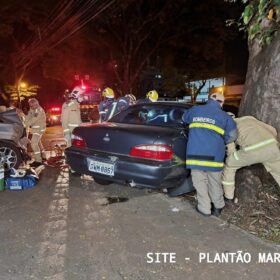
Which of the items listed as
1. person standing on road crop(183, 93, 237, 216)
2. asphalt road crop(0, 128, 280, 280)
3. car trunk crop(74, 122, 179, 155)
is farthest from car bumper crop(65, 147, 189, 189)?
asphalt road crop(0, 128, 280, 280)

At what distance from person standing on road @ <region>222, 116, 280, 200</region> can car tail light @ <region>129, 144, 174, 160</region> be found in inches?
31.8

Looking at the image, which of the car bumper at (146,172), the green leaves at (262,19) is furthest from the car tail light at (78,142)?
the green leaves at (262,19)

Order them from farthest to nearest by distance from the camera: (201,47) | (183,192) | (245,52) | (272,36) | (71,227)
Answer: (245,52), (201,47), (183,192), (272,36), (71,227)

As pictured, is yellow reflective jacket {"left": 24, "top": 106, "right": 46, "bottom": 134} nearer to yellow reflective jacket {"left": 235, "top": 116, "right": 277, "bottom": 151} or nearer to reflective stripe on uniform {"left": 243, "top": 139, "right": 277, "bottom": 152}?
yellow reflective jacket {"left": 235, "top": 116, "right": 277, "bottom": 151}

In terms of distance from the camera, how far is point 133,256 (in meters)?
3.57

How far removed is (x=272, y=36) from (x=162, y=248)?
3124 millimetres

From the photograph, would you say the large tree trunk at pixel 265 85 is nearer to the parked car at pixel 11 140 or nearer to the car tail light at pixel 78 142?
the car tail light at pixel 78 142

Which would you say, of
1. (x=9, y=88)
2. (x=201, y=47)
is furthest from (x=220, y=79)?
(x=9, y=88)

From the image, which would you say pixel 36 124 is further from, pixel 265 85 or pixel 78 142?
pixel 265 85

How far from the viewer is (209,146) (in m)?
4.51

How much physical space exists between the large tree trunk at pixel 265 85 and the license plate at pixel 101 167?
2146 mm

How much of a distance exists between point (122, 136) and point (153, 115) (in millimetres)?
1001

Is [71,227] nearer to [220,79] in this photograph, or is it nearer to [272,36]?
[272,36]

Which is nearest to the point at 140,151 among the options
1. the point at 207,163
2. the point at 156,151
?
the point at 156,151
